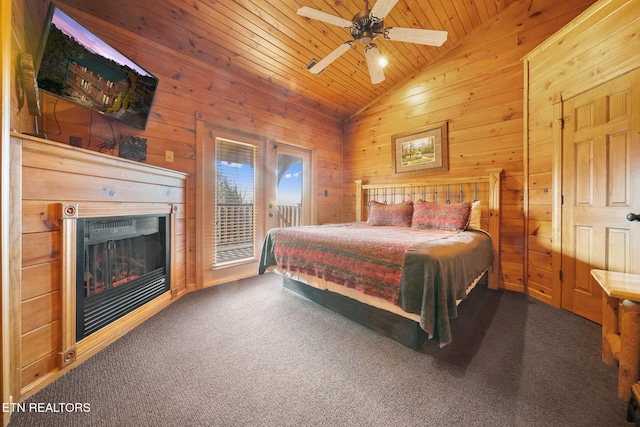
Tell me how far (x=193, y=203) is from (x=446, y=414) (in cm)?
289

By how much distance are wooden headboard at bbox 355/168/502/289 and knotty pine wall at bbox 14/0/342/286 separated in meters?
0.92

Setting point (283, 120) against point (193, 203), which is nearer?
point (193, 203)

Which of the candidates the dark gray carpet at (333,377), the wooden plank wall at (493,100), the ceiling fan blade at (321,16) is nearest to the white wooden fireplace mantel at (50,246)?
the dark gray carpet at (333,377)

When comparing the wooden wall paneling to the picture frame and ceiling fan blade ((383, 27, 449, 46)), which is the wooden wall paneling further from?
the picture frame

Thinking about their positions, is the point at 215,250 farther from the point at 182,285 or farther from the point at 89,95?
the point at 89,95

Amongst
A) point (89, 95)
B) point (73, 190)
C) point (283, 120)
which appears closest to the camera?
point (73, 190)

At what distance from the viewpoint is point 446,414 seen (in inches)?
42.6

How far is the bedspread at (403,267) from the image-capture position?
4.47 feet

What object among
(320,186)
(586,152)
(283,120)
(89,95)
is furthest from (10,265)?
(586,152)

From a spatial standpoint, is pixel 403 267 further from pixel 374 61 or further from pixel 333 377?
pixel 374 61

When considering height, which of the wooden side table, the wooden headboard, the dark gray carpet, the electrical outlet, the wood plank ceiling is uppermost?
the wood plank ceiling

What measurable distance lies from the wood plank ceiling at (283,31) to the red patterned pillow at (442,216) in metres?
2.18

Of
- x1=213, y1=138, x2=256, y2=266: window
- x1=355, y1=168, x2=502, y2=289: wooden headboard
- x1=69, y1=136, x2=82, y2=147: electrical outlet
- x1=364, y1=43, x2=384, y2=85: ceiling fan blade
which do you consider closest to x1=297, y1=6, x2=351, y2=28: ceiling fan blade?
x1=364, y1=43, x2=384, y2=85: ceiling fan blade

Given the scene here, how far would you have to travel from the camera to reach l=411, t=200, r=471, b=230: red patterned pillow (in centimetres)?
260
